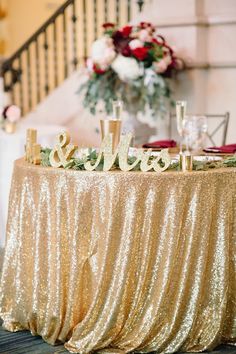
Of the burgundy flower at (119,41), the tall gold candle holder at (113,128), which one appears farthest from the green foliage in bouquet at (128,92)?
the tall gold candle holder at (113,128)

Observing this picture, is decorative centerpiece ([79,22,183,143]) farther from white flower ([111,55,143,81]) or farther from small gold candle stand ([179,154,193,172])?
small gold candle stand ([179,154,193,172])

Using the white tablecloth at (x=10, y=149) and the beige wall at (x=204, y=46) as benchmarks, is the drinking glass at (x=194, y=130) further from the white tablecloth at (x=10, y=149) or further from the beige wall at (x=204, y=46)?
the beige wall at (x=204, y=46)

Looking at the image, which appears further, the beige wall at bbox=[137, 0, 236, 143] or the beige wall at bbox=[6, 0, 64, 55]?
the beige wall at bbox=[6, 0, 64, 55]

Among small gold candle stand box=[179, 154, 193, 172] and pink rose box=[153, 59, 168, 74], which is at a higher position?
pink rose box=[153, 59, 168, 74]

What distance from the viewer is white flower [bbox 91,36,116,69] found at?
566 cm

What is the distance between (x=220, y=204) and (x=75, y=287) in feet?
2.33

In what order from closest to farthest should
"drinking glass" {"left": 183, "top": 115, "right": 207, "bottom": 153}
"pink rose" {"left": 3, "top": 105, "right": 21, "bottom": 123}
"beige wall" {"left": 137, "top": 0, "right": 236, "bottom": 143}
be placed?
"drinking glass" {"left": 183, "top": 115, "right": 207, "bottom": 153}
"pink rose" {"left": 3, "top": 105, "right": 21, "bottom": 123}
"beige wall" {"left": 137, "top": 0, "right": 236, "bottom": 143}

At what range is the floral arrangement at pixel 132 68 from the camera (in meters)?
5.67

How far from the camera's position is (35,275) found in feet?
11.6

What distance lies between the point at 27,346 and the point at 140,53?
2.68 meters

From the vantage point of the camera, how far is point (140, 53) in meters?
5.61

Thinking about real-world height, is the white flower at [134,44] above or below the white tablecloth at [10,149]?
above

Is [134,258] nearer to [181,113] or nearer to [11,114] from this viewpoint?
[181,113]

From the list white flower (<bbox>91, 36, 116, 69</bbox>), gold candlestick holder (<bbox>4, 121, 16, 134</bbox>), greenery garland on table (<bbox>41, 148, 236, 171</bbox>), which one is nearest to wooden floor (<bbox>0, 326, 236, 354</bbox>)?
greenery garland on table (<bbox>41, 148, 236, 171</bbox>)
